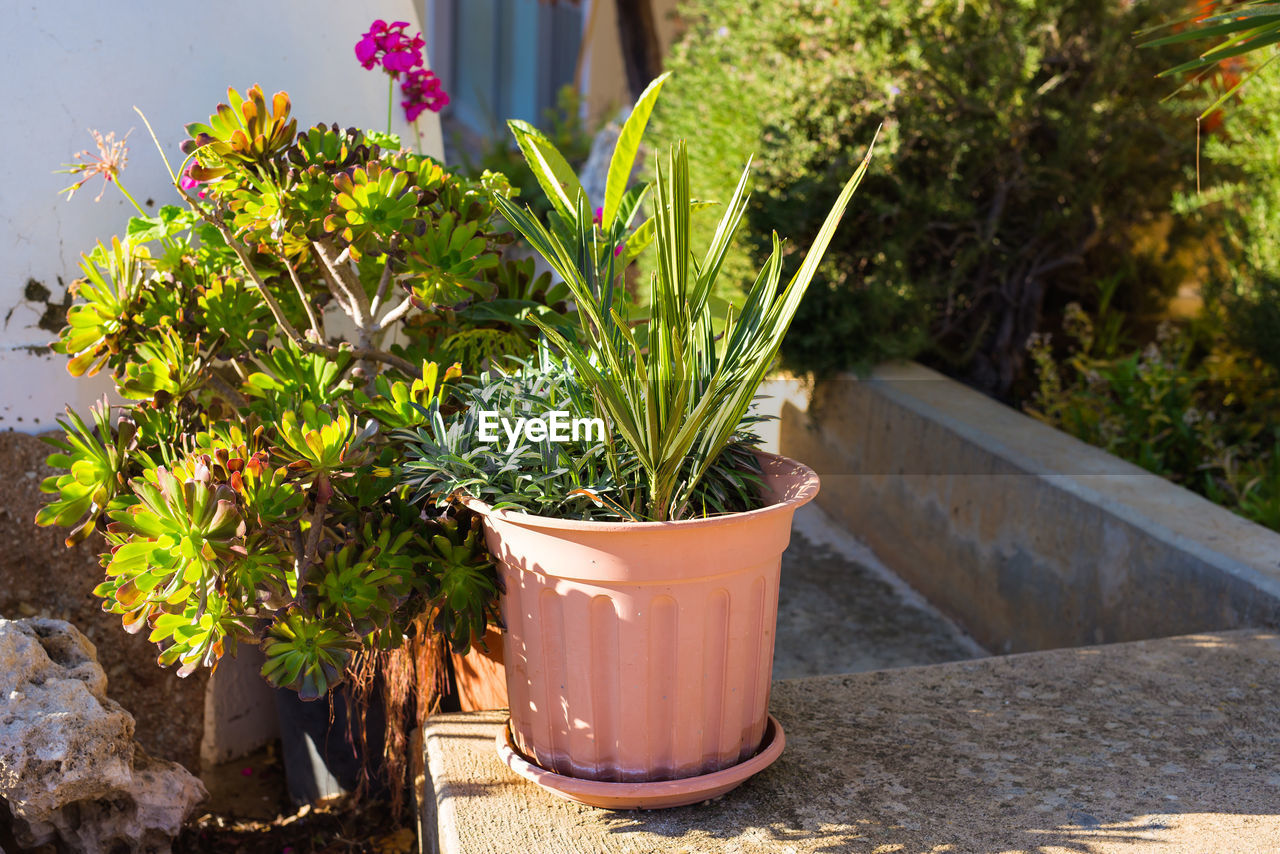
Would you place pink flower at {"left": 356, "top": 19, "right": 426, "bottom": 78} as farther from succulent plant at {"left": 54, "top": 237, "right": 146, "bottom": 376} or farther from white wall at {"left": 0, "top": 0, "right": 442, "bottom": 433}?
succulent plant at {"left": 54, "top": 237, "right": 146, "bottom": 376}

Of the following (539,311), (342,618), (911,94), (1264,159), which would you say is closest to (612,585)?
(342,618)

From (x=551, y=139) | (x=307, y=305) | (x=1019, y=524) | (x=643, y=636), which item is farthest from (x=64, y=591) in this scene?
(x=551, y=139)

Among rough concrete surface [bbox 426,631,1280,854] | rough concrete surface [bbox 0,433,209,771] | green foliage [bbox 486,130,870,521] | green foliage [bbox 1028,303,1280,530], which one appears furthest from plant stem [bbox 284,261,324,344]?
green foliage [bbox 1028,303,1280,530]

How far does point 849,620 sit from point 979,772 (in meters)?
1.52

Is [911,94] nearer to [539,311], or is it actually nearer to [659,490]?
[539,311]

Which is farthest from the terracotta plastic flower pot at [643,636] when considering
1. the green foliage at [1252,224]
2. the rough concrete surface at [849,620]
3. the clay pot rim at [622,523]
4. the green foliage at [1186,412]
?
the green foliage at [1252,224]

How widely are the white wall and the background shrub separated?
204cm

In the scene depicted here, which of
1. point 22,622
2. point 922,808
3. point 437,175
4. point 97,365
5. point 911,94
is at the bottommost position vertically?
point 922,808

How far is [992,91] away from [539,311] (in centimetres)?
243

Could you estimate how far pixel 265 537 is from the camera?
1.69 m

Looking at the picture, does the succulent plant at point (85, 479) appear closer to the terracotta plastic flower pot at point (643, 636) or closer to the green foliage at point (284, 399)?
the green foliage at point (284, 399)

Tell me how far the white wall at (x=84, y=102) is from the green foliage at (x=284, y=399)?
0.15 m

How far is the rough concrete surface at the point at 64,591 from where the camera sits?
2277mm

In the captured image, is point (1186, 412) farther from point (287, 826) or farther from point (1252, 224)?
point (287, 826)
